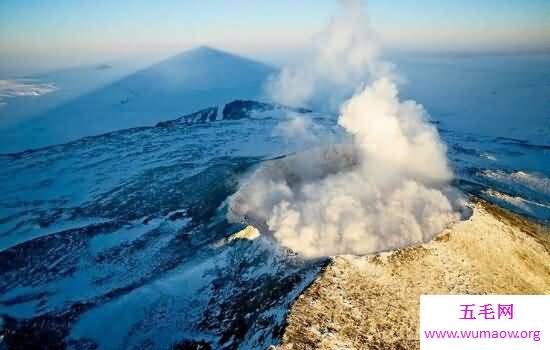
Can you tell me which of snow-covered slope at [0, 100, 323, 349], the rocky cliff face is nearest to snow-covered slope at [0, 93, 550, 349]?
snow-covered slope at [0, 100, 323, 349]

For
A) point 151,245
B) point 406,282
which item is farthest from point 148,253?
point 406,282

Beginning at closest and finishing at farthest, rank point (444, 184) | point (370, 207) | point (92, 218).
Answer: point (370, 207), point (444, 184), point (92, 218)

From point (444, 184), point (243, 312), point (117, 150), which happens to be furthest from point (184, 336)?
point (117, 150)

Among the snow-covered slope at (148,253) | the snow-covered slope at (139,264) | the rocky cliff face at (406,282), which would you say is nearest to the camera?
the rocky cliff face at (406,282)

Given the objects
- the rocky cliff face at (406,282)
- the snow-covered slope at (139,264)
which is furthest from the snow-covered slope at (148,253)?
the rocky cliff face at (406,282)

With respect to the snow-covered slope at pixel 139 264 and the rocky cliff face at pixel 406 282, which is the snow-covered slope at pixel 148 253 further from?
the rocky cliff face at pixel 406 282

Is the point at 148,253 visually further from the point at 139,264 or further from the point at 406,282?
the point at 406,282

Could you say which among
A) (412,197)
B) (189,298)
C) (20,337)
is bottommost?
(20,337)

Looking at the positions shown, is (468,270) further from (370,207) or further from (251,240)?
(251,240)

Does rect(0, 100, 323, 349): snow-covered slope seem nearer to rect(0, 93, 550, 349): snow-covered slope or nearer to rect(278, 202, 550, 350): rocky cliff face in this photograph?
rect(0, 93, 550, 349): snow-covered slope
